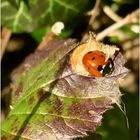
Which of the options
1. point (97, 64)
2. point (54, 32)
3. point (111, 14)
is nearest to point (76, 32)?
point (111, 14)

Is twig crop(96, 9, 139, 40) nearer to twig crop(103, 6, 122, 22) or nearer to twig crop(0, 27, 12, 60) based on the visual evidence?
twig crop(103, 6, 122, 22)

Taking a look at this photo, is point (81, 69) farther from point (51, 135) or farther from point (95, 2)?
point (95, 2)

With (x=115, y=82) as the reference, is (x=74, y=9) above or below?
above

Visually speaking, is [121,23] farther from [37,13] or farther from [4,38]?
[4,38]

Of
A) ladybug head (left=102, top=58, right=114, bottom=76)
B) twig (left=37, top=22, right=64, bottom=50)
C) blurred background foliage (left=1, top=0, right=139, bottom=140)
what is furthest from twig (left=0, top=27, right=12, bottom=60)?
ladybug head (left=102, top=58, right=114, bottom=76)

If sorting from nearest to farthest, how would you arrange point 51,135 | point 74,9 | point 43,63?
point 51,135 → point 43,63 → point 74,9

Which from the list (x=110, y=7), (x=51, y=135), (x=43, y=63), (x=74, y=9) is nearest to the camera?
(x=51, y=135)

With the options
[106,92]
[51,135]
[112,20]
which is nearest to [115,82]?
[106,92]
